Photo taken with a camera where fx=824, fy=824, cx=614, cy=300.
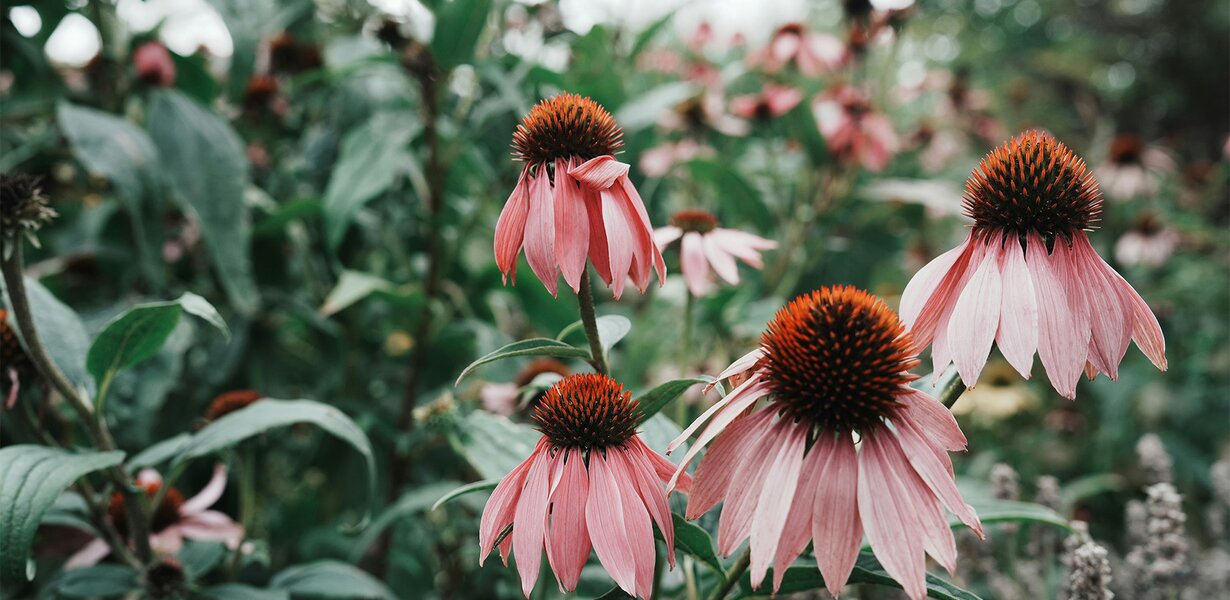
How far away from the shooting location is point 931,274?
493mm

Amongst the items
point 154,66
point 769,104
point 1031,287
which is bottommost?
point 1031,287

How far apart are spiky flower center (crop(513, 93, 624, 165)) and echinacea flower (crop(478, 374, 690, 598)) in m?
0.13

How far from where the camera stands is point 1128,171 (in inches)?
91.2

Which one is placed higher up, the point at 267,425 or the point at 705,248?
the point at 705,248

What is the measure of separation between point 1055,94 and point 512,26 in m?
3.53

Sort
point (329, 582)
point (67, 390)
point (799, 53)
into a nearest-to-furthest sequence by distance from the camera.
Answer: point (67, 390)
point (329, 582)
point (799, 53)

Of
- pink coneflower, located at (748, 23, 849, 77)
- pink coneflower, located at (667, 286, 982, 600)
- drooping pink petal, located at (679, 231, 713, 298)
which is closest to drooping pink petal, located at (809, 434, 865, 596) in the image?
pink coneflower, located at (667, 286, 982, 600)

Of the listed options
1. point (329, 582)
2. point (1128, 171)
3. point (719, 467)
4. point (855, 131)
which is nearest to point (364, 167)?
point (329, 582)

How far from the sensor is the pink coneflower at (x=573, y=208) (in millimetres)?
462

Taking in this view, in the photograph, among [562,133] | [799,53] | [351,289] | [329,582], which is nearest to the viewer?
[562,133]

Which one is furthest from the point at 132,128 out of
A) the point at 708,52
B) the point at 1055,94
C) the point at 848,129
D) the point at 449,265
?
the point at 1055,94

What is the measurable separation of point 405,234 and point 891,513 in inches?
40.6

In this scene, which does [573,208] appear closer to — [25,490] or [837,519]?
[837,519]

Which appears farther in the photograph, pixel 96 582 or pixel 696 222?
pixel 696 222
